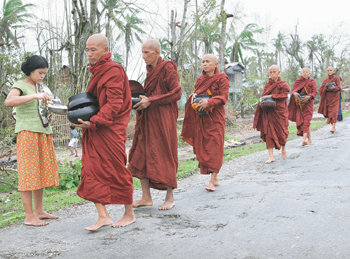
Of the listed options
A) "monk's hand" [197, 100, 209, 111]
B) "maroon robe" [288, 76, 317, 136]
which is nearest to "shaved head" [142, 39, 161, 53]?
"monk's hand" [197, 100, 209, 111]

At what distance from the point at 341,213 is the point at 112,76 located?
8.38 ft

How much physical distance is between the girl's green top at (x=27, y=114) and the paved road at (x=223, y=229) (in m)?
1.07

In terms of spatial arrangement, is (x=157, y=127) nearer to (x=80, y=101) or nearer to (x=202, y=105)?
(x=202, y=105)

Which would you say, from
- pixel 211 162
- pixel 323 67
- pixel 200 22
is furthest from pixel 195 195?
pixel 323 67

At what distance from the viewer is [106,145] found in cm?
355

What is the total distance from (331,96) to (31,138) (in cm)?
965

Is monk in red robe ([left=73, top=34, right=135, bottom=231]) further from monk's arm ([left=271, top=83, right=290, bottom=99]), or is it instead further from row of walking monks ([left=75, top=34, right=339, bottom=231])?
monk's arm ([left=271, top=83, right=290, bottom=99])

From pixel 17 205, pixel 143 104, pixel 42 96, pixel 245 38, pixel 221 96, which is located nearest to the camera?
pixel 42 96

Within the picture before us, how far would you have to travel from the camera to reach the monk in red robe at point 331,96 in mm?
10969

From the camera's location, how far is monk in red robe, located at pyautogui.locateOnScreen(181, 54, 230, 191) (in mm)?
5227

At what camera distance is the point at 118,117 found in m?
3.67

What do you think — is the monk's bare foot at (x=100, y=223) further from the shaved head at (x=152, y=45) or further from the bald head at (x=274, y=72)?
the bald head at (x=274, y=72)

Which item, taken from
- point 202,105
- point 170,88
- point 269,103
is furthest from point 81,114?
point 269,103

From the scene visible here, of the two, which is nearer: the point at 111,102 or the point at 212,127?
the point at 111,102
